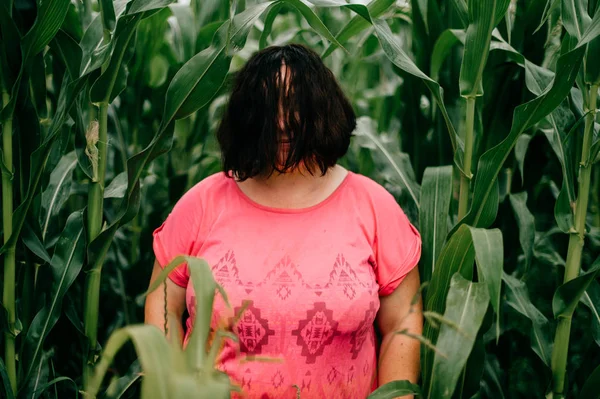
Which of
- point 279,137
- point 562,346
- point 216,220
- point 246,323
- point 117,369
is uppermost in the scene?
point 279,137

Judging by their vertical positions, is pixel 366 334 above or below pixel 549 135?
below

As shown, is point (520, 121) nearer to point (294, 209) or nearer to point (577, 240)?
point (577, 240)

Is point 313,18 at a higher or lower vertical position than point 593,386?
higher

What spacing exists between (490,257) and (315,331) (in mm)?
388

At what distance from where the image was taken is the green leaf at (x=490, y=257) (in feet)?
3.57

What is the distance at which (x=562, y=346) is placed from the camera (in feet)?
4.79

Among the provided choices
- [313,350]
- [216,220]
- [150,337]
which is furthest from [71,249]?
[150,337]

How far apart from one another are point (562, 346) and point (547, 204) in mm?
502

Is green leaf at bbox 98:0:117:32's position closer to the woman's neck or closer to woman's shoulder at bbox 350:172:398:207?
the woman's neck

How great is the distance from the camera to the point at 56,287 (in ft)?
4.83

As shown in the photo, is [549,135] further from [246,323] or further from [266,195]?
[246,323]

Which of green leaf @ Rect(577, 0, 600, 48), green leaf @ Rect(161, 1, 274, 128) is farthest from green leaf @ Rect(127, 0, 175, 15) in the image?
green leaf @ Rect(577, 0, 600, 48)

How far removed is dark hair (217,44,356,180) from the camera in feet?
4.48

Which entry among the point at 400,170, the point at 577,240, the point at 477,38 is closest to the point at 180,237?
the point at 400,170
